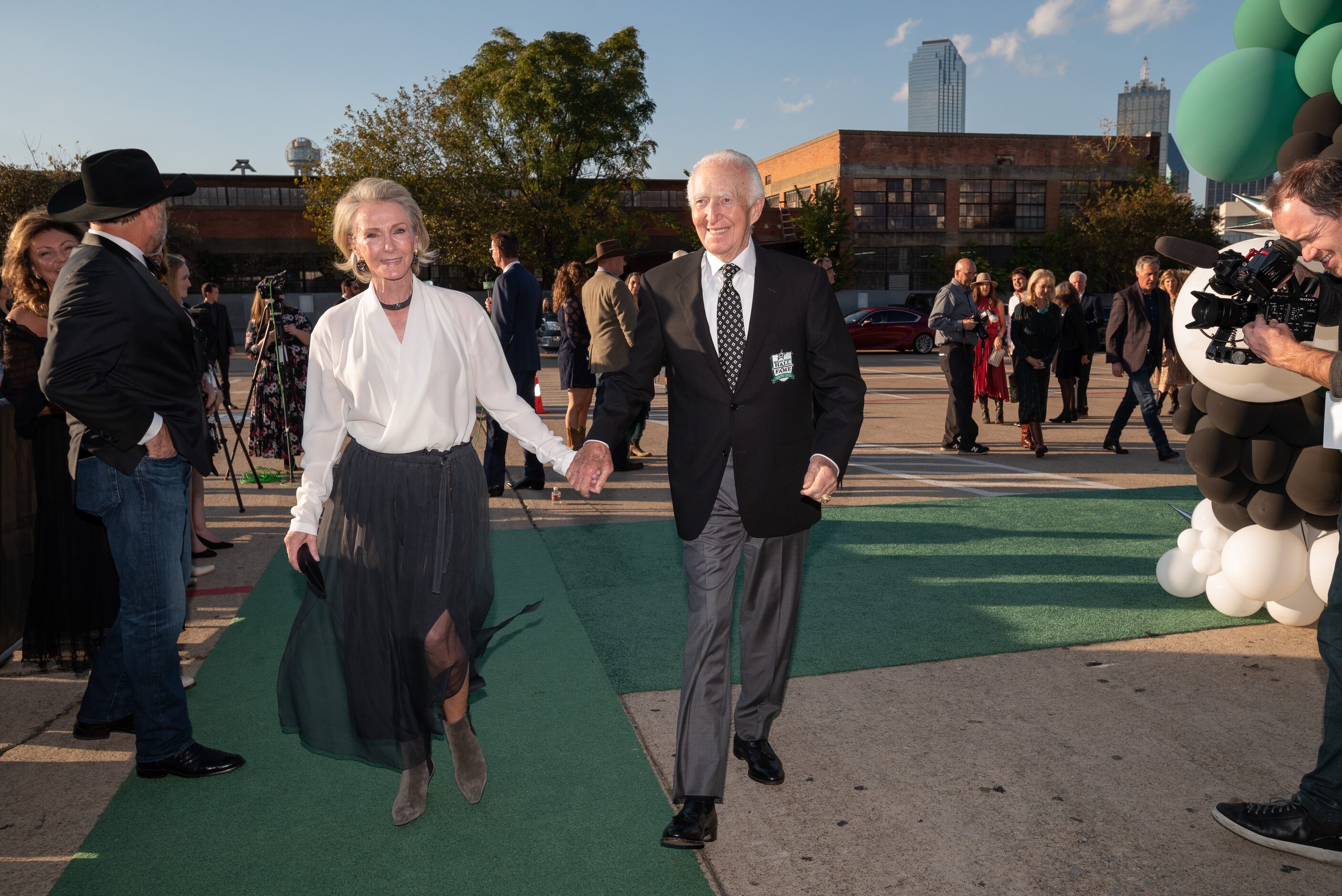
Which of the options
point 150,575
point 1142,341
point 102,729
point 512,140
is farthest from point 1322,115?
point 512,140

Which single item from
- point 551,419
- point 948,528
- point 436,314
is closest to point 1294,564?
point 948,528

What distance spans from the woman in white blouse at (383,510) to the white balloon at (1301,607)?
398 cm

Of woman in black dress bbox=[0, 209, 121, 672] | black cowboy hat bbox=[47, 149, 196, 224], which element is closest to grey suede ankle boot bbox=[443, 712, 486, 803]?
woman in black dress bbox=[0, 209, 121, 672]

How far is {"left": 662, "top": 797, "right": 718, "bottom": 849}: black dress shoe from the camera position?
3082 millimetres

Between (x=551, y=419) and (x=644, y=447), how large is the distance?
3280 millimetres

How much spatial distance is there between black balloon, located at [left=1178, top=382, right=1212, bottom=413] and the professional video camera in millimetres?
1661

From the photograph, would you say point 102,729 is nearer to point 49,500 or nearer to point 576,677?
point 49,500

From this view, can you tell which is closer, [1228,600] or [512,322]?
[1228,600]

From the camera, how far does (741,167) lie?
320cm

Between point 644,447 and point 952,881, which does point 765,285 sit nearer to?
point 952,881

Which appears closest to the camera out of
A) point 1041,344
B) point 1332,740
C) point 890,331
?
point 1332,740

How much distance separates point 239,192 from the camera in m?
54.6

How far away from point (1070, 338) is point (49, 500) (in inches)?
437

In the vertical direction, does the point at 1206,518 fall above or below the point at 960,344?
below
